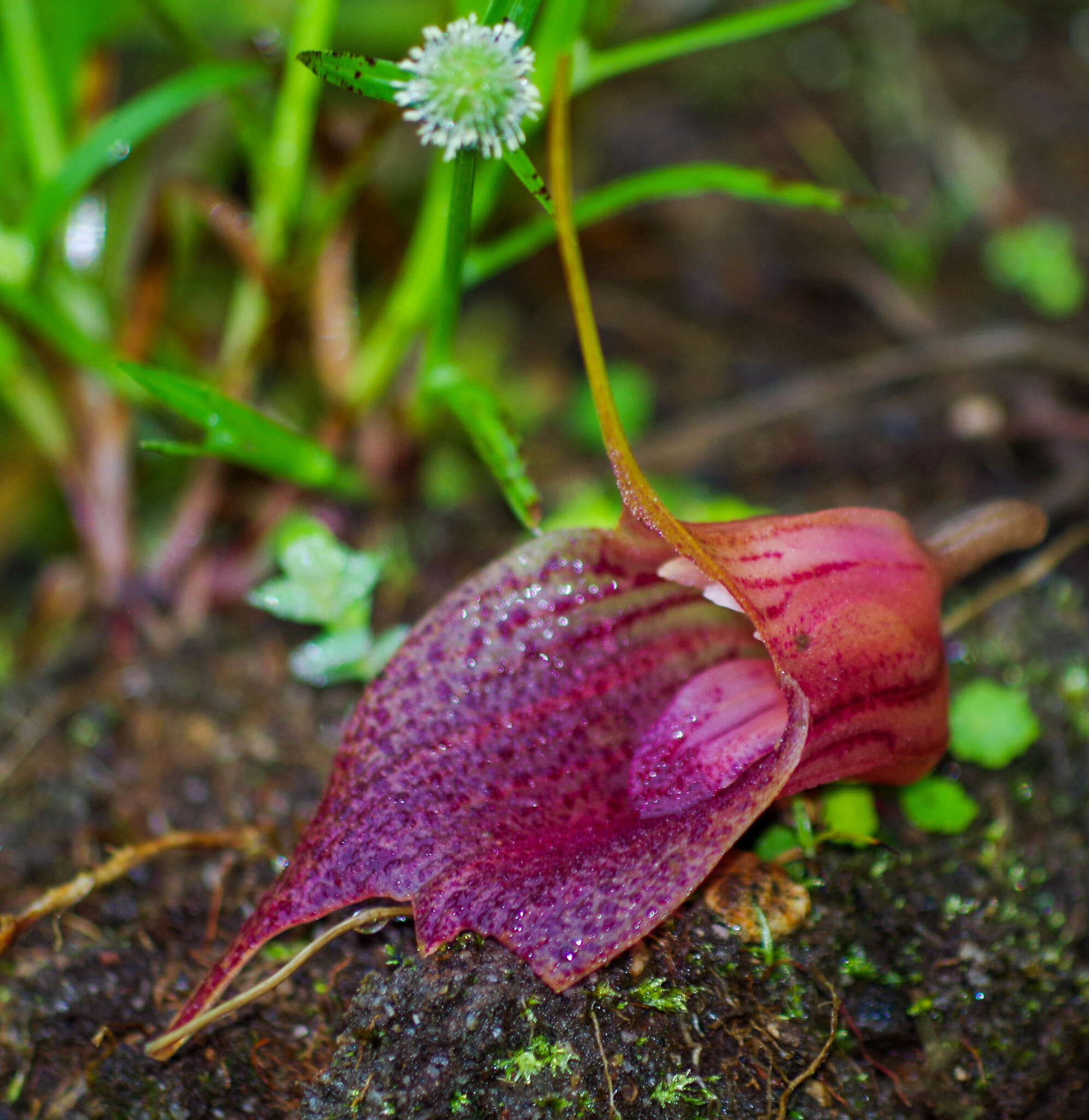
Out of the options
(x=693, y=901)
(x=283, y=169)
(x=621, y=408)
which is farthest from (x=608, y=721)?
(x=621, y=408)

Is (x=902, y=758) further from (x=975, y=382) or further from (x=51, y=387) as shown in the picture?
(x=51, y=387)

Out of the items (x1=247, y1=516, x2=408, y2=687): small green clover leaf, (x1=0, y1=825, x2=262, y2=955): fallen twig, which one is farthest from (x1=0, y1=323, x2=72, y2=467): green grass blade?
(x1=0, y1=825, x2=262, y2=955): fallen twig

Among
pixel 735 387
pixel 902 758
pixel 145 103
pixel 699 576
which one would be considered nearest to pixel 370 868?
pixel 699 576

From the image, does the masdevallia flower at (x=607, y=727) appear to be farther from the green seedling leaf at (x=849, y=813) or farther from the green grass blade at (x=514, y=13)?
the green grass blade at (x=514, y=13)

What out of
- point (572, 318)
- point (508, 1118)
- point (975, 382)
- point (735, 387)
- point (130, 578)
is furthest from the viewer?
point (572, 318)

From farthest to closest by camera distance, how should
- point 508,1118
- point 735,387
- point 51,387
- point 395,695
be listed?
point 735,387 → point 51,387 → point 395,695 → point 508,1118

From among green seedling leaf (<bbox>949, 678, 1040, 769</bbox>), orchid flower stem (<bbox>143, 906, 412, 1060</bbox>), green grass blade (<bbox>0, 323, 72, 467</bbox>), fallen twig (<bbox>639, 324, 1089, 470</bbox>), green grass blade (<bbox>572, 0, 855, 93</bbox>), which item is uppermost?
green grass blade (<bbox>572, 0, 855, 93</bbox>)

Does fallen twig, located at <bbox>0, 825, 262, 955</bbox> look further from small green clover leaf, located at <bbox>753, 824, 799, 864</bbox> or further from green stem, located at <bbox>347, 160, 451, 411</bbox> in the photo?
green stem, located at <bbox>347, 160, 451, 411</bbox>

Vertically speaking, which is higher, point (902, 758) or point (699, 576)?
point (699, 576)
